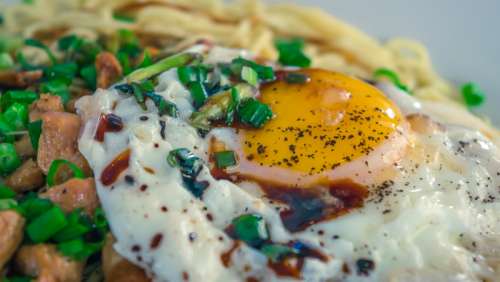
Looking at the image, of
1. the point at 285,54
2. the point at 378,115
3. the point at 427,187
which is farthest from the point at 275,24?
the point at 427,187

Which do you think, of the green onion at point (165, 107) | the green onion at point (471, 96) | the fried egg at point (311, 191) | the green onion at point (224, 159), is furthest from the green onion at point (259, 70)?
the green onion at point (471, 96)

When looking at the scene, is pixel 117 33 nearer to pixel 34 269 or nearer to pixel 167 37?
pixel 167 37

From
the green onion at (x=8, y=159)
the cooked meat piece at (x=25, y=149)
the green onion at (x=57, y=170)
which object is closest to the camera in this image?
the green onion at (x=57, y=170)

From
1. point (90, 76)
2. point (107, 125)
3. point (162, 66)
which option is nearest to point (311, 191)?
point (107, 125)

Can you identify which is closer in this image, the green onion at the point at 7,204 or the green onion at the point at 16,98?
the green onion at the point at 7,204

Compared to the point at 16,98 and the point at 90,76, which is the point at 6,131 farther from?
the point at 90,76

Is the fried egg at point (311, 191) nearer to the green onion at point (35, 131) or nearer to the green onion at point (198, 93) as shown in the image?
the green onion at point (198, 93)
